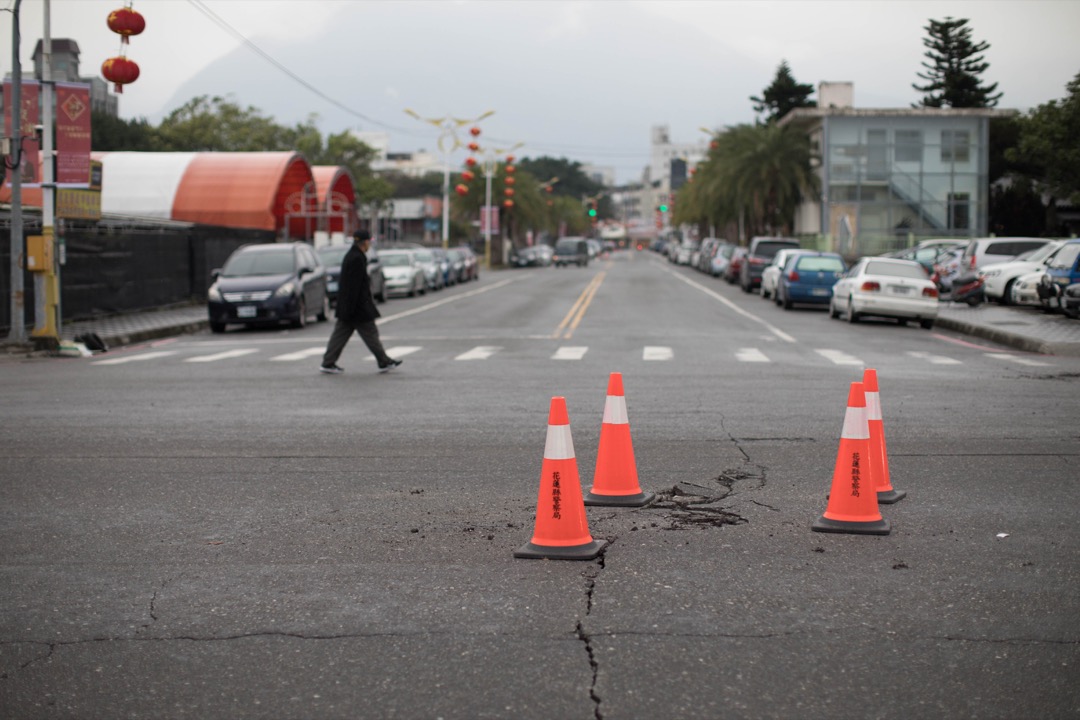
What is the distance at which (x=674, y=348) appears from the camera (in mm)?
20203

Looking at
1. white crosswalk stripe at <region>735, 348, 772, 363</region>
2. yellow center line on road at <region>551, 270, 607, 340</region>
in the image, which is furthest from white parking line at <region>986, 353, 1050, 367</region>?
yellow center line on road at <region>551, 270, 607, 340</region>

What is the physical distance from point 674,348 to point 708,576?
14219 mm

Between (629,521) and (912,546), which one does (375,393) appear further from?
(912,546)

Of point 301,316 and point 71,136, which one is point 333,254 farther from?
point 71,136

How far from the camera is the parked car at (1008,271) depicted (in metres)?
30.7

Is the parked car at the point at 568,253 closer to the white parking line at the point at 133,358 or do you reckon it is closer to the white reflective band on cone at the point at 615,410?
the white parking line at the point at 133,358

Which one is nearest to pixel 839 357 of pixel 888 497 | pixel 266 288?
pixel 888 497

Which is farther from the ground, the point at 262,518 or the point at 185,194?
the point at 185,194

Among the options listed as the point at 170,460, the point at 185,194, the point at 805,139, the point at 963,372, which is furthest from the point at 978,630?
the point at 805,139

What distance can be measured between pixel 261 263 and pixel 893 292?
13.4 m

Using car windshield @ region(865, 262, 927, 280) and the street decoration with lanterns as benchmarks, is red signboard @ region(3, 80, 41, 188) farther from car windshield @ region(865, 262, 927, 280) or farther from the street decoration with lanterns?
car windshield @ region(865, 262, 927, 280)

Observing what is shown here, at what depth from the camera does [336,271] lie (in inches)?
1334

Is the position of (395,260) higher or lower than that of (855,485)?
higher

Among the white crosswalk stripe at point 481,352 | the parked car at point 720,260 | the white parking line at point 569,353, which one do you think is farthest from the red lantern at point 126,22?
the parked car at point 720,260
